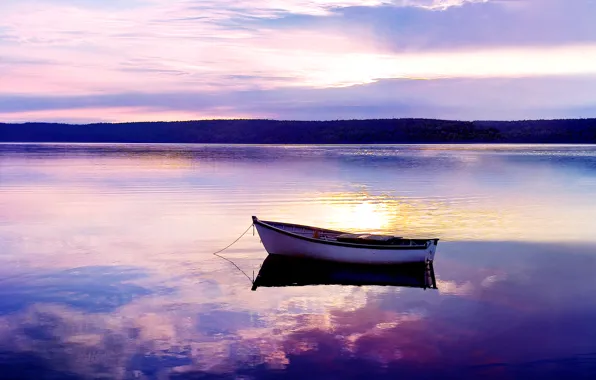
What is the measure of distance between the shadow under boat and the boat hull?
122 millimetres

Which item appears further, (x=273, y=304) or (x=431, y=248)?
(x=431, y=248)

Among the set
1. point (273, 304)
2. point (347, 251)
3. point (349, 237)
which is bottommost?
point (273, 304)

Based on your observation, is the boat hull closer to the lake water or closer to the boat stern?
the boat stern

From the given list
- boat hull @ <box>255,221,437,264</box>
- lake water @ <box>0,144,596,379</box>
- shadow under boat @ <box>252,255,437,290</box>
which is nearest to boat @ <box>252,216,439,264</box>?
boat hull @ <box>255,221,437,264</box>

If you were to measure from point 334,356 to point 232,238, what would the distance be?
10.7m

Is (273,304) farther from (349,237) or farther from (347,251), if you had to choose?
(349,237)

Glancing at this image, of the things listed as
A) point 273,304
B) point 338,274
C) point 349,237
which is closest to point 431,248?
point 349,237

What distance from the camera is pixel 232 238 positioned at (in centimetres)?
2048

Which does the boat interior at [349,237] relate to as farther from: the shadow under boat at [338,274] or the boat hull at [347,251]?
the shadow under boat at [338,274]

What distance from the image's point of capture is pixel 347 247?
1627 centimetres

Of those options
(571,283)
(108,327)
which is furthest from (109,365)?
(571,283)

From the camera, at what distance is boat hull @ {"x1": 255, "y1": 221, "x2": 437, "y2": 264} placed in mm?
16062

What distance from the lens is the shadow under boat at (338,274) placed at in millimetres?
14992

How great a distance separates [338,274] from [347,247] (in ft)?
2.42
